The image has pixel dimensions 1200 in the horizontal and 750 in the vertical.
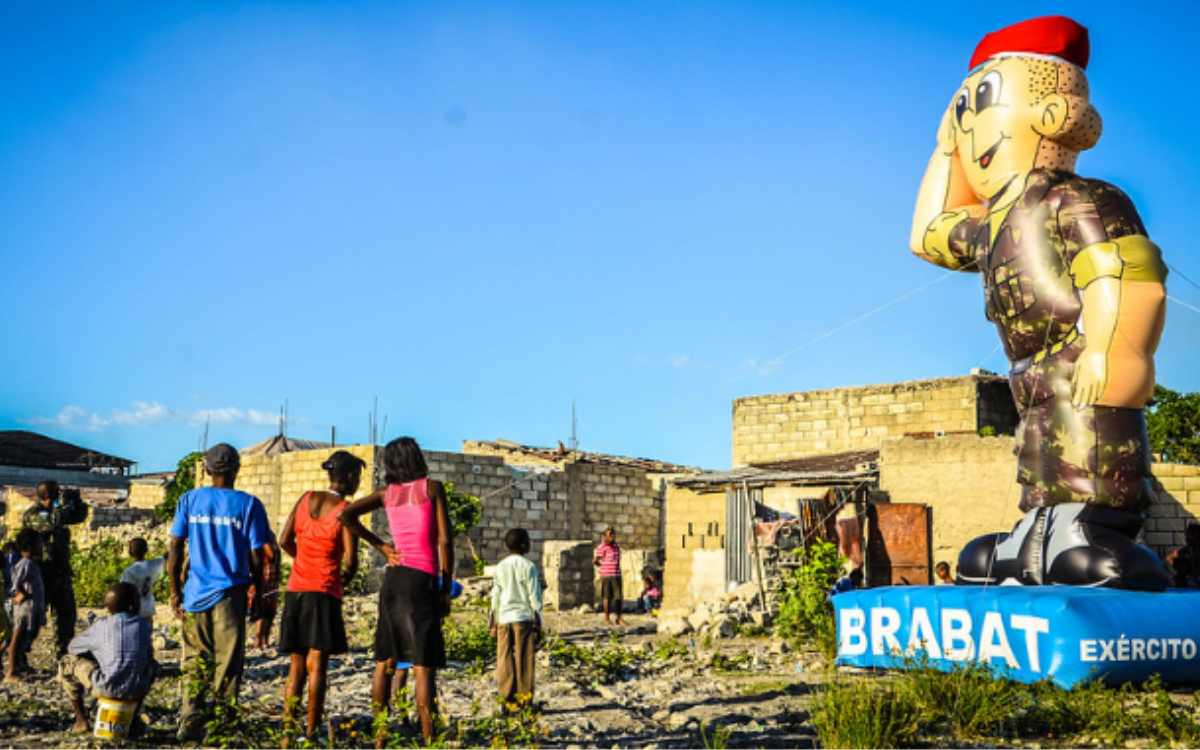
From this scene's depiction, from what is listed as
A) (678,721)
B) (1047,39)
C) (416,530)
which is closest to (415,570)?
(416,530)

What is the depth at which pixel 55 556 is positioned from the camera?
8836 millimetres

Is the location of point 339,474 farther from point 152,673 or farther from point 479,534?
point 479,534

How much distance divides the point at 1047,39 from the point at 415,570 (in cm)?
633

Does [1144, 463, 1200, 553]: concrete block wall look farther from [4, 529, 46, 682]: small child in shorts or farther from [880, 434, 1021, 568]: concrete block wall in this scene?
[4, 529, 46, 682]: small child in shorts

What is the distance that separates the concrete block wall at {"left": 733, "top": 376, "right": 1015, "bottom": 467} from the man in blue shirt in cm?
1822

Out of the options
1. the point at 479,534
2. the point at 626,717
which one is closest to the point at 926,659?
the point at 626,717

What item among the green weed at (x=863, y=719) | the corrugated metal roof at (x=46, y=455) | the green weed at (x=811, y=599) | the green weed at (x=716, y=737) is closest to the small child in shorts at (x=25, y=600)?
the green weed at (x=716, y=737)

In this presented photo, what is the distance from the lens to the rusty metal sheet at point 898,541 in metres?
13.6

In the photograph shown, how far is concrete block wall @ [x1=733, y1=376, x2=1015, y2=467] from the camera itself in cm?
2239

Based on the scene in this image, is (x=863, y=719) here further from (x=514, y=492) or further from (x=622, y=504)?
(x=622, y=504)

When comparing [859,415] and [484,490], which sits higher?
[859,415]

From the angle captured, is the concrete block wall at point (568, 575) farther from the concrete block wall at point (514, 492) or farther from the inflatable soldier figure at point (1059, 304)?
the inflatable soldier figure at point (1059, 304)

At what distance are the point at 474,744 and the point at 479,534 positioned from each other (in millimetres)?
15132

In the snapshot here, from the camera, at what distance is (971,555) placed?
9398 millimetres
